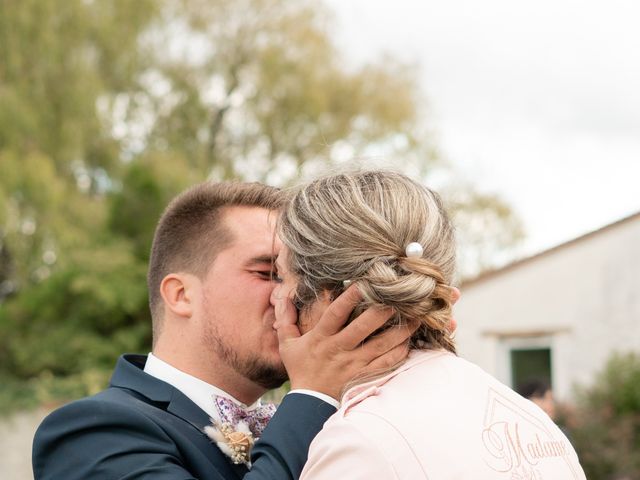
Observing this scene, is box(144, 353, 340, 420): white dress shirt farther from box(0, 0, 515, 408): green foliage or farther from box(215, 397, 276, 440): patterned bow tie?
box(0, 0, 515, 408): green foliage

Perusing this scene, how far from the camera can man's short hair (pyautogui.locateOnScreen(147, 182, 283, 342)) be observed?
3.36m

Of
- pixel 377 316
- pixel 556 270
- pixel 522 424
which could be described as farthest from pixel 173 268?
pixel 556 270

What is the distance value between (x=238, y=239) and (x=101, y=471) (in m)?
1.14

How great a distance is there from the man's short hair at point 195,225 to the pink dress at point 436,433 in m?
1.36

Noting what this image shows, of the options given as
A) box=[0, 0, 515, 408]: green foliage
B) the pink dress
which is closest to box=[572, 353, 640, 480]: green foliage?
box=[0, 0, 515, 408]: green foliage

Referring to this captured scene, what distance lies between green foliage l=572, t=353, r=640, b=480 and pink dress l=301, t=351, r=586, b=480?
10770mm

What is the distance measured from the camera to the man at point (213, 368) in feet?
7.34

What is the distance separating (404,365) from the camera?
2141mm

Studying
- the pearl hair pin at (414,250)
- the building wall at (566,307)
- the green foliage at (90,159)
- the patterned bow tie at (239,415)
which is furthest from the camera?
the building wall at (566,307)

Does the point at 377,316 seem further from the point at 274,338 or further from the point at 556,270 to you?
the point at 556,270

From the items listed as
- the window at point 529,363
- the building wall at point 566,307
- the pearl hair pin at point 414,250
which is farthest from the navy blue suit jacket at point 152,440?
the window at point 529,363

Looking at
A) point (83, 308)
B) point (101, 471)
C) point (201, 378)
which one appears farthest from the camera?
point (83, 308)

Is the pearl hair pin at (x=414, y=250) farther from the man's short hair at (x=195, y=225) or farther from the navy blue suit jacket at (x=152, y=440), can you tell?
the man's short hair at (x=195, y=225)

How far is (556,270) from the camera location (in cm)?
1603
